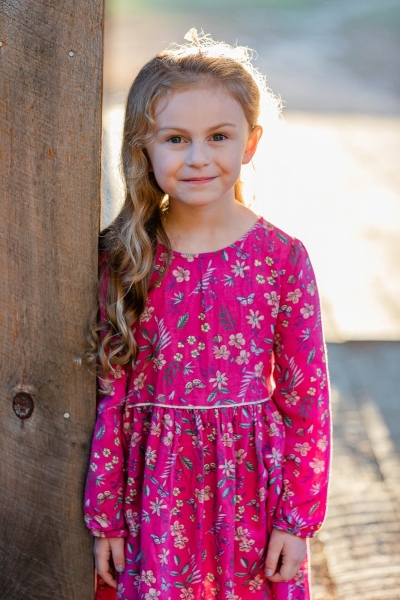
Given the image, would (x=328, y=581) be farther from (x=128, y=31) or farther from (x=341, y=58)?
(x=341, y=58)

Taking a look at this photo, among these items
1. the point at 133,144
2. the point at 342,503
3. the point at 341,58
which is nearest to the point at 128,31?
the point at 341,58

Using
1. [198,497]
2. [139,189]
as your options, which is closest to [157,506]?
[198,497]

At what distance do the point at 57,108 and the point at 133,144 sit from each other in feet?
0.62

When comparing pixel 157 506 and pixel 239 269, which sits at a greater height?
pixel 239 269

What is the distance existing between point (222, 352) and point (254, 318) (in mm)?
96

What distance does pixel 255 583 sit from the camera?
180cm

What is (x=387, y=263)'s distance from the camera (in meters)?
5.46

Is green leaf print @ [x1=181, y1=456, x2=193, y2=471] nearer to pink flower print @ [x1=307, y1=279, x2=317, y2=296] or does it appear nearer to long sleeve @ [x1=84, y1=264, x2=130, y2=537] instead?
long sleeve @ [x1=84, y1=264, x2=130, y2=537]

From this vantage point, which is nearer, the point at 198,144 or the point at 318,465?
the point at 198,144

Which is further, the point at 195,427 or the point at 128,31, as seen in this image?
the point at 128,31

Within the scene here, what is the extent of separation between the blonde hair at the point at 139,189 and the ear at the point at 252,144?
30mm

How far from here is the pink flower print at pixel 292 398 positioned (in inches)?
69.8

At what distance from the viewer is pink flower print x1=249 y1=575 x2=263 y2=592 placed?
1.79 meters

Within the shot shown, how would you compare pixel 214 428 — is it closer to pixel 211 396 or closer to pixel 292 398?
pixel 211 396
